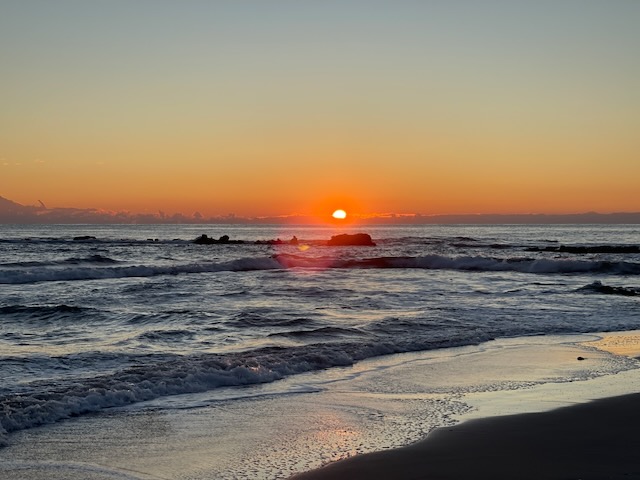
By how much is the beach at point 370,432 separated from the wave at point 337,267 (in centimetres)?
2699

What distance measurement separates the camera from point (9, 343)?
1318cm

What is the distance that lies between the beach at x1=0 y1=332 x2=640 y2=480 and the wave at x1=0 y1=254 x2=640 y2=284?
27.0 metres

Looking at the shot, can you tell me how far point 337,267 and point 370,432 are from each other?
37381mm

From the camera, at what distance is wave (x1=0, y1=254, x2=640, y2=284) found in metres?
35.7

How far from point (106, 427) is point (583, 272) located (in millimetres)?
38593

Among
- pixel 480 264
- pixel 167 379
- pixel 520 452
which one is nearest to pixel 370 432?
pixel 520 452

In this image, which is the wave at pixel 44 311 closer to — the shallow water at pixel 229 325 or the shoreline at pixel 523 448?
the shallow water at pixel 229 325

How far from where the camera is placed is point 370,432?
7375 mm

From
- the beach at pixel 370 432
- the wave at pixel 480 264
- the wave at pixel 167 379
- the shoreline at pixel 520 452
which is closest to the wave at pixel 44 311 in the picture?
the wave at pixel 167 379

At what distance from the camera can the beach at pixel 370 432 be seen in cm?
612

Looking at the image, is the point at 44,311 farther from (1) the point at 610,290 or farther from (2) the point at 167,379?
(1) the point at 610,290

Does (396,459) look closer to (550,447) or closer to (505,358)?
(550,447)

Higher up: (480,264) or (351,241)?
(351,241)

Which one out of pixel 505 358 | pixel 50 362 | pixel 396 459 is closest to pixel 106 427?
pixel 396 459
